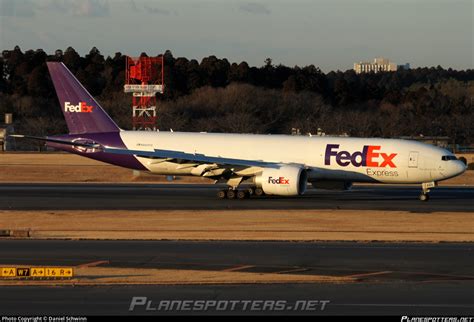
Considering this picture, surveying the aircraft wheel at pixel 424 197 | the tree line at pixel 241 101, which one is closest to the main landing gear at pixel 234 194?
the aircraft wheel at pixel 424 197

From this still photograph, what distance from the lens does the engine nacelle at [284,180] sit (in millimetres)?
40625

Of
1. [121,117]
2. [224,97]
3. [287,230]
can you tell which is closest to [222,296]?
[287,230]

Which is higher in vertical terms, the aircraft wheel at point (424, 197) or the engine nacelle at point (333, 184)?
the engine nacelle at point (333, 184)

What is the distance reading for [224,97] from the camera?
4651 inches

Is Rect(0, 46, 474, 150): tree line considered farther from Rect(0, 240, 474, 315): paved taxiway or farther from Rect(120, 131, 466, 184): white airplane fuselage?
Rect(0, 240, 474, 315): paved taxiway

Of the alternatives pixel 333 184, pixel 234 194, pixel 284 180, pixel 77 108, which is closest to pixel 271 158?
pixel 234 194

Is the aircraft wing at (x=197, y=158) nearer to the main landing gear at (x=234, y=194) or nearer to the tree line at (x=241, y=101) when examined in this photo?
the main landing gear at (x=234, y=194)

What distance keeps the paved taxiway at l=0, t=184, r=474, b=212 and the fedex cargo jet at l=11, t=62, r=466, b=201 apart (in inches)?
40.2

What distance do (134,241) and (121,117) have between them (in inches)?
3122

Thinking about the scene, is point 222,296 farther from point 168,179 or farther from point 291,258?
point 168,179

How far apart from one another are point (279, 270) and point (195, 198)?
21530 mm
